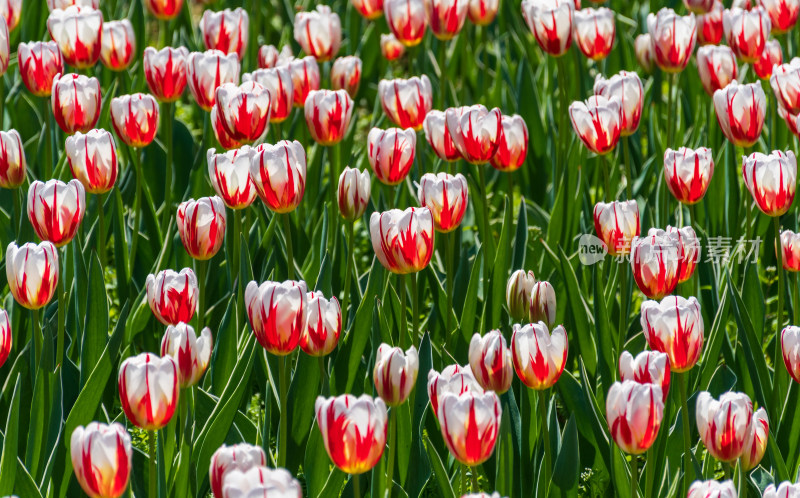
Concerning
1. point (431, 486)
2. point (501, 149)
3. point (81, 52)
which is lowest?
point (431, 486)

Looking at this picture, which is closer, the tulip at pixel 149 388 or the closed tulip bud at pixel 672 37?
the tulip at pixel 149 388

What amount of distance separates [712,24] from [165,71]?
189 centimetres

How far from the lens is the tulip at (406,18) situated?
3506 mm

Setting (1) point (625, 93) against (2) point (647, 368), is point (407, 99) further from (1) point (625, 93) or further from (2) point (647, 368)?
(2) point (647, 368)

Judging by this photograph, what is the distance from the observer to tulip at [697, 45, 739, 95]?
3.21 m

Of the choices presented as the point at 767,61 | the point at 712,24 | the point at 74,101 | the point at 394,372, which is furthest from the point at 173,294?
the point at 712,24

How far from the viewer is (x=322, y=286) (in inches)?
97.7

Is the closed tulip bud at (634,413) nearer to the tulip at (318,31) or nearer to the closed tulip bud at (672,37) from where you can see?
the closed tulip bud at (672,37)

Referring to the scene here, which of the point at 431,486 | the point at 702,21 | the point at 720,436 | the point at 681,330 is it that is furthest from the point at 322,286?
the point at 702,21

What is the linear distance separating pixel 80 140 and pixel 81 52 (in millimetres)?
766

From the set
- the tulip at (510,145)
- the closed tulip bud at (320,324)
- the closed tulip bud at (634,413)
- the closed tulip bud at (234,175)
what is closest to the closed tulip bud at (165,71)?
the closed tulip bud at (234,175)

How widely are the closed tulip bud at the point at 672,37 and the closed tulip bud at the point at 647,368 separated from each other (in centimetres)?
165

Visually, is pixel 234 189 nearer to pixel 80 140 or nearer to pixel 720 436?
pixel 80 140

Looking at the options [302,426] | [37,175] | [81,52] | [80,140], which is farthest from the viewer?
[37,175]
